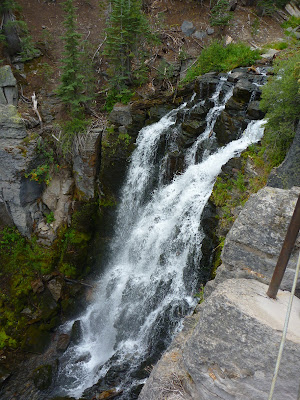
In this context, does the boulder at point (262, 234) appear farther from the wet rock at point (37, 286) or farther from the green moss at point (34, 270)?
the wet rock at point (37, 286)

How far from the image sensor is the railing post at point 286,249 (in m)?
3.45

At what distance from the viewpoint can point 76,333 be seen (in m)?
11.2

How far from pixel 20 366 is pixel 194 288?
25.5 ft

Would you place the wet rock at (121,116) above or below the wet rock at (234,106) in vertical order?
below

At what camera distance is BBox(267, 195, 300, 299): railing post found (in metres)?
3.45

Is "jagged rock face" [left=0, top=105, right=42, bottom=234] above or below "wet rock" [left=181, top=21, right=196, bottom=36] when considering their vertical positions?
below

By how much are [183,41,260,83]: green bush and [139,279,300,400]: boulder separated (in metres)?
13.0

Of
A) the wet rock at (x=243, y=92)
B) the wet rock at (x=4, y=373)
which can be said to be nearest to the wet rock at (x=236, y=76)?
the wet rock at (x=243, y=92)

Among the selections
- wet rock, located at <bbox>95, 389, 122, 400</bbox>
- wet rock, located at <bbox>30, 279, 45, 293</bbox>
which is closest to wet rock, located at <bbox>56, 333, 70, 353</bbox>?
wet rock, located at <bbox>30, 279, 45, 293</bbox>

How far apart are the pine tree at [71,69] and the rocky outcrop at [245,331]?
33.1 ft

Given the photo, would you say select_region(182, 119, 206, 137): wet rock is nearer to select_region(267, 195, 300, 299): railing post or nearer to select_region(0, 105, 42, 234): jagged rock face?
select_region(0, 105, 42, 234): jagged rock face

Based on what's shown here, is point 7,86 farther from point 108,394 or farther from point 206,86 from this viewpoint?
point 108,394

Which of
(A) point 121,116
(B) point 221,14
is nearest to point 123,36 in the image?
(A) point 121,116

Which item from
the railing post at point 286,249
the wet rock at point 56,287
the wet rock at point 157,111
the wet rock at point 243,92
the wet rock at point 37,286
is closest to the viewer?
the railing post at point 286,249
